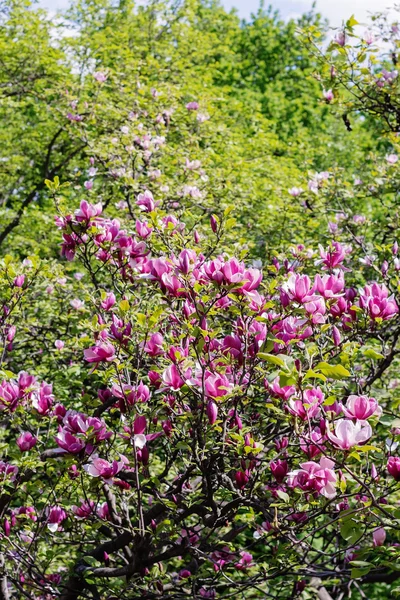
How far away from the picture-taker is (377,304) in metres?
2.58

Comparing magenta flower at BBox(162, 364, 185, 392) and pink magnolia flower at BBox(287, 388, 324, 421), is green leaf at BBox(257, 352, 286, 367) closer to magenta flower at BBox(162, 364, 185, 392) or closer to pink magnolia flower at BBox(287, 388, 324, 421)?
pink magnolia flower at BBox(287, 388, 324, 421)

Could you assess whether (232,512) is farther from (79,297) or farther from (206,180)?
(206,180)

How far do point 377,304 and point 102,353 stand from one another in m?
1.14

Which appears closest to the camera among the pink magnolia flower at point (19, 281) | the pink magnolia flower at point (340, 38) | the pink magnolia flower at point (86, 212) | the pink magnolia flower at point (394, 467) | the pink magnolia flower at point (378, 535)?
the pink magnolia flower at point (394, 467)

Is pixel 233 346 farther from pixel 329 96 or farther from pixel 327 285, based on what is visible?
pixel 329 96

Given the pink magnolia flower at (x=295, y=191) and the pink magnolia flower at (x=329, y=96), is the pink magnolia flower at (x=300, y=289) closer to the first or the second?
the pink magnolia flower at (x=295, y=191)

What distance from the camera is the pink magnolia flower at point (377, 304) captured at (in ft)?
8.45

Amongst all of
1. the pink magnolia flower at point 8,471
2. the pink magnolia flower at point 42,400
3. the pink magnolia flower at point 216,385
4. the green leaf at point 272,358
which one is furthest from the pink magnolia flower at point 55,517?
the green leaf at point 272,358

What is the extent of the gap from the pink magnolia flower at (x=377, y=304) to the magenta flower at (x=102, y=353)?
3.46 feet

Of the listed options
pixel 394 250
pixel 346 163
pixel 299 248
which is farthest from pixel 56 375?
pixel 346 163

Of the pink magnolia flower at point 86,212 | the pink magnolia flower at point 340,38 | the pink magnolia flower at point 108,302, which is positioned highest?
the pink magnolia flower at point 340,38

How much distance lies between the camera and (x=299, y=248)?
13.4ft

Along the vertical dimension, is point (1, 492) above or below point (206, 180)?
below

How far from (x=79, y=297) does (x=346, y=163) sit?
11475 millimetres
